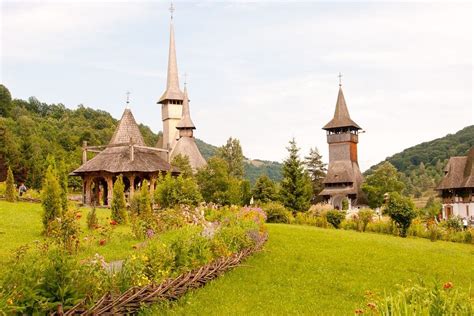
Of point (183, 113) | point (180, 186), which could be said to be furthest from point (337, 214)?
point (183, 113)

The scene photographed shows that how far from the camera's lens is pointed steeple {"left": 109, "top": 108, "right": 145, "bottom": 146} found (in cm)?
2984

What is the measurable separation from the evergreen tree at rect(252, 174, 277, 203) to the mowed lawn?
60.3 ft

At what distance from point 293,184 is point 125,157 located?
381 inches

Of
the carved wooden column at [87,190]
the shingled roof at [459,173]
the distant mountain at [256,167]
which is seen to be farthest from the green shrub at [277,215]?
the distant mountain at [256,167]

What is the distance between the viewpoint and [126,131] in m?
30.1

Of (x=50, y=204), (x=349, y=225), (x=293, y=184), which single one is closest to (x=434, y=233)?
(x=349, y=225)

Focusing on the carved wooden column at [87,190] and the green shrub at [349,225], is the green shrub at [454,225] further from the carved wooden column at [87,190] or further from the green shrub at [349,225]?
the carved wooden column at [87,190]

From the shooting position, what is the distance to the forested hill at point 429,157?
6981 cm

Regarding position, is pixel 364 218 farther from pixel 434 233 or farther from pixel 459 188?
pixel 459 188

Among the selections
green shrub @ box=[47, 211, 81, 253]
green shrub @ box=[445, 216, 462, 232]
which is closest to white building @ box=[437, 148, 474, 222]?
green shrub @ box=[445, 216, 462, 232]

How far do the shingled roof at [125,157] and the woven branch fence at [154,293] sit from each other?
18.9 meters

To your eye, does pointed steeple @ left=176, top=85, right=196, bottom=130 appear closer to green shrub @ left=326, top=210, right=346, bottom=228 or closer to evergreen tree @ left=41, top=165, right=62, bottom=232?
green shrub @ left=326, top=210, right=346, bottom=228

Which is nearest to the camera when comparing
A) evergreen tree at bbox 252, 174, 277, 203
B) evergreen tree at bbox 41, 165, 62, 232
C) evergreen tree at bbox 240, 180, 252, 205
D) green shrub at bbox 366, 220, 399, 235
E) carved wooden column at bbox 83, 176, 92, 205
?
evergreen tree at bbox 41, 165, 62, 232

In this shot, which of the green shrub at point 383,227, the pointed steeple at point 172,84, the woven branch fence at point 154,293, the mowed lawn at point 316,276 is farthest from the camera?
the pointed steeple at point 172,84
